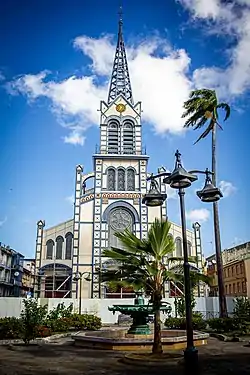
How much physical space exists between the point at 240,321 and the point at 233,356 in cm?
744

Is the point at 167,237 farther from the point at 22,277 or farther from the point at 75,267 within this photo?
the point at 22,277

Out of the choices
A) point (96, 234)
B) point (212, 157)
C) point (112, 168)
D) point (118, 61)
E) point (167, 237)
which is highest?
point (118, 61)

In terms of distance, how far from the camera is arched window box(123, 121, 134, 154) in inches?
1686

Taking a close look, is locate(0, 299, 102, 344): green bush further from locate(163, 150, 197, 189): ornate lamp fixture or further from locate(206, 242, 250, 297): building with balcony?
locate(206, 242, 250, 297): building with balcony

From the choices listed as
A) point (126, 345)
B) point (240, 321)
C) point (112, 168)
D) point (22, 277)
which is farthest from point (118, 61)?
point (126, 345)

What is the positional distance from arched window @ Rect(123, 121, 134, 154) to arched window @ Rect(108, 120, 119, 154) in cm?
91

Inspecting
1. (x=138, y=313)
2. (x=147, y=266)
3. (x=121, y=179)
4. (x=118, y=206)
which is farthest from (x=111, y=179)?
(x=147, y=266)

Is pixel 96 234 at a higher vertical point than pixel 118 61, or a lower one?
lower

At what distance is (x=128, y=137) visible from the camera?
43.4 m

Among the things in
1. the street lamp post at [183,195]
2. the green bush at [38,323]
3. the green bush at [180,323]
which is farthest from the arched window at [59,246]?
the street lamp post at [183,195]

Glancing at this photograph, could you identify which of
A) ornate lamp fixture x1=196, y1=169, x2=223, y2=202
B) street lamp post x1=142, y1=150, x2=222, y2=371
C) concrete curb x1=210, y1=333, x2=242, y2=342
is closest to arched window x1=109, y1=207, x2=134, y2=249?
concrete curb x1=210, y1=333, x2=242, y2=342

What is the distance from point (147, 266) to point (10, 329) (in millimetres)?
8867

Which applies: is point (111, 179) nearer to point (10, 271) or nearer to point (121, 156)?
point (121, 156)

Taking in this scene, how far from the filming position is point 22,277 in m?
52.9
